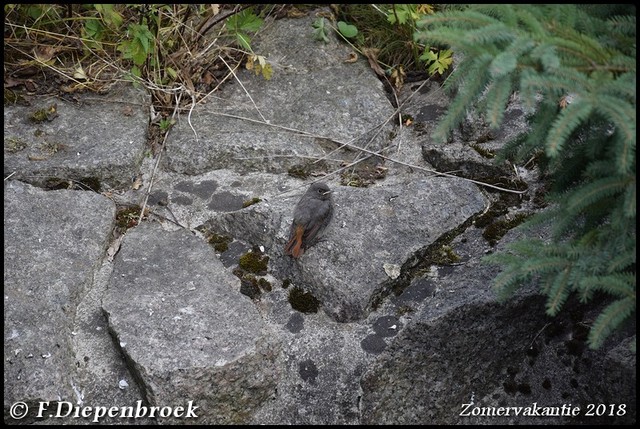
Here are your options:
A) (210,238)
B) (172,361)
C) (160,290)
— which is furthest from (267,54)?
(172,361)

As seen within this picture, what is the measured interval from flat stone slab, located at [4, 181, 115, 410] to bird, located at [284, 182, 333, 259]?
3.12 feet

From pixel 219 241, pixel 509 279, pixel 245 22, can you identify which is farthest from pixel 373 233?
pixel 245 22

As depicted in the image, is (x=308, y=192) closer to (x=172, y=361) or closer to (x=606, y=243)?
(x=172, y=361)

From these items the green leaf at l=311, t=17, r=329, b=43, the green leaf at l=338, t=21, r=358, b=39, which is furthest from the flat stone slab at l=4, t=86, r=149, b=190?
the green leaf at l=338, t=21, r=358, b=39

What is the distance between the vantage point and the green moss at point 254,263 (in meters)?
3.70

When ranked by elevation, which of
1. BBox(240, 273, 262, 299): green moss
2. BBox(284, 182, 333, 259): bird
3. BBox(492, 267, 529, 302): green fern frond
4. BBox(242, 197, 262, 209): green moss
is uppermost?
BBox(492, 267, 529, 302): green fern frond

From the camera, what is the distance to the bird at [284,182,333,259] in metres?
3.60

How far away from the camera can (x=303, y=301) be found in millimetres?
3547

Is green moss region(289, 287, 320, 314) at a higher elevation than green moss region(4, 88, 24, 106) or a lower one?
higher

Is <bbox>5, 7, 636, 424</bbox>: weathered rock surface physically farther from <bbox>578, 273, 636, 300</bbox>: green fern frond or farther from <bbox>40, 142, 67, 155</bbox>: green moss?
<bbox>578, 273, 636, 300</bbox>: green fern frond

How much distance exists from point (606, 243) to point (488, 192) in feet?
4.29

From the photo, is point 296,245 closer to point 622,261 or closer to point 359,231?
point 359,231

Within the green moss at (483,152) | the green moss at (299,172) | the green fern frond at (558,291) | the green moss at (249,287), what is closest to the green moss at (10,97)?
the green moss at (299,172)

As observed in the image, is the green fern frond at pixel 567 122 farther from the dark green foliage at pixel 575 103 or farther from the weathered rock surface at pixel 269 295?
the weathered rock surface at pixel 269 295
